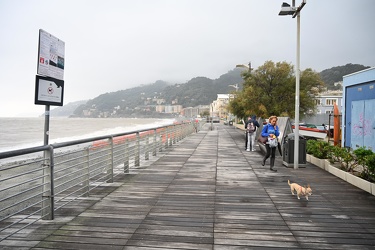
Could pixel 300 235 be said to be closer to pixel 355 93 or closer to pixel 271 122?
pixel 271 122

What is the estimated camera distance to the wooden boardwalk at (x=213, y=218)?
3.70 meters

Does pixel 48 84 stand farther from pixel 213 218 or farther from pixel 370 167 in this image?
pixel 370 167

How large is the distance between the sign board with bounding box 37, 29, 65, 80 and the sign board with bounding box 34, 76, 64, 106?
8 cm

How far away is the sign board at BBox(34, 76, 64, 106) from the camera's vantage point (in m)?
4.25

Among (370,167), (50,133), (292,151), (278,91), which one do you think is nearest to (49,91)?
(370,167)

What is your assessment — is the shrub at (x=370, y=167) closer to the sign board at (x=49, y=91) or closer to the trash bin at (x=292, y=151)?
the trash bin at (x=292, y=151)

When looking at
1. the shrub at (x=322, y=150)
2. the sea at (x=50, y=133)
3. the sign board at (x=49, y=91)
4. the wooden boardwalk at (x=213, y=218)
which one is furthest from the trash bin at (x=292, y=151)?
the sea at (x=50, y=133)

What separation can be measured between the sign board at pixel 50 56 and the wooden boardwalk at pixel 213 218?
7.08 feet

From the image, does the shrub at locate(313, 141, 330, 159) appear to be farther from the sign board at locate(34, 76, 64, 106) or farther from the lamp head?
the sign board at locate(34, 76, 64, 106)

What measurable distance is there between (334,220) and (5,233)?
4.59 metres

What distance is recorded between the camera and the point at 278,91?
73.8 feet

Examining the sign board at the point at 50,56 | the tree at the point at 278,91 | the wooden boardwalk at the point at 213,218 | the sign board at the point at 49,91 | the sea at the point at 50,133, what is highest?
the tree at the point at 278,91

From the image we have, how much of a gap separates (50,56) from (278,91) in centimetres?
2003

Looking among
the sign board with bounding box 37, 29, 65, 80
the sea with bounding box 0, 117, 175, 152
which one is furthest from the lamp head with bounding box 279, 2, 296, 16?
the sea with bounding box 0, 117, 175, 152
